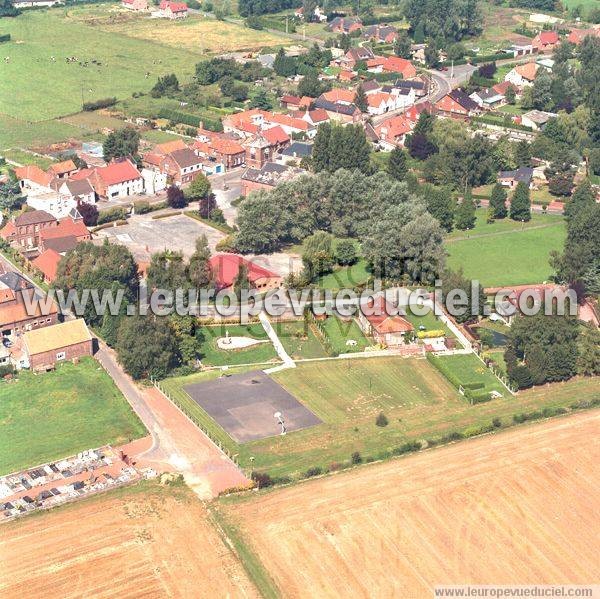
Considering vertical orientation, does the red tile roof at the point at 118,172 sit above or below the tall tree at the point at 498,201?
above

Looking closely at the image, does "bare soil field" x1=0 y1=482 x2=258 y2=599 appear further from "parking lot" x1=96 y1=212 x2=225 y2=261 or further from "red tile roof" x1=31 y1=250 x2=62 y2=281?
"parking lot" x1=96 y1=212 x2=225 y2=261

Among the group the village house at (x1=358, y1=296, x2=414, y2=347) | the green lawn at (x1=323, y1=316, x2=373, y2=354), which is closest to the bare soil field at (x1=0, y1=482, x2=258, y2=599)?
the green lawn at (x1=323, y1=316, x2=373, y2=354)

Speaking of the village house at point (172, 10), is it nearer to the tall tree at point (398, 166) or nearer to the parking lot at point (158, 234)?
the tall tree at point (398, 166)

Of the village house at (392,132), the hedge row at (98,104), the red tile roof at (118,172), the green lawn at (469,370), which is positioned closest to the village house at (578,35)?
the village house at (392,132)

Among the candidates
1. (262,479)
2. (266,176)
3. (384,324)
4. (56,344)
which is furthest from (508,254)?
(262,479)

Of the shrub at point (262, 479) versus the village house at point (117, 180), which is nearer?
the shrub at point (262, 479)

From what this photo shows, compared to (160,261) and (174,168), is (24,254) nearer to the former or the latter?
(160,261)

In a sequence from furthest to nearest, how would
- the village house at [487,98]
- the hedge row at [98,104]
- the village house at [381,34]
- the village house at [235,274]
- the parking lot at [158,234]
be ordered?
the village house at [381,34]
the village house at [487,98]
the hedge row at [98,104]
the parking lot at [158,234]
the village house at [235,274]
